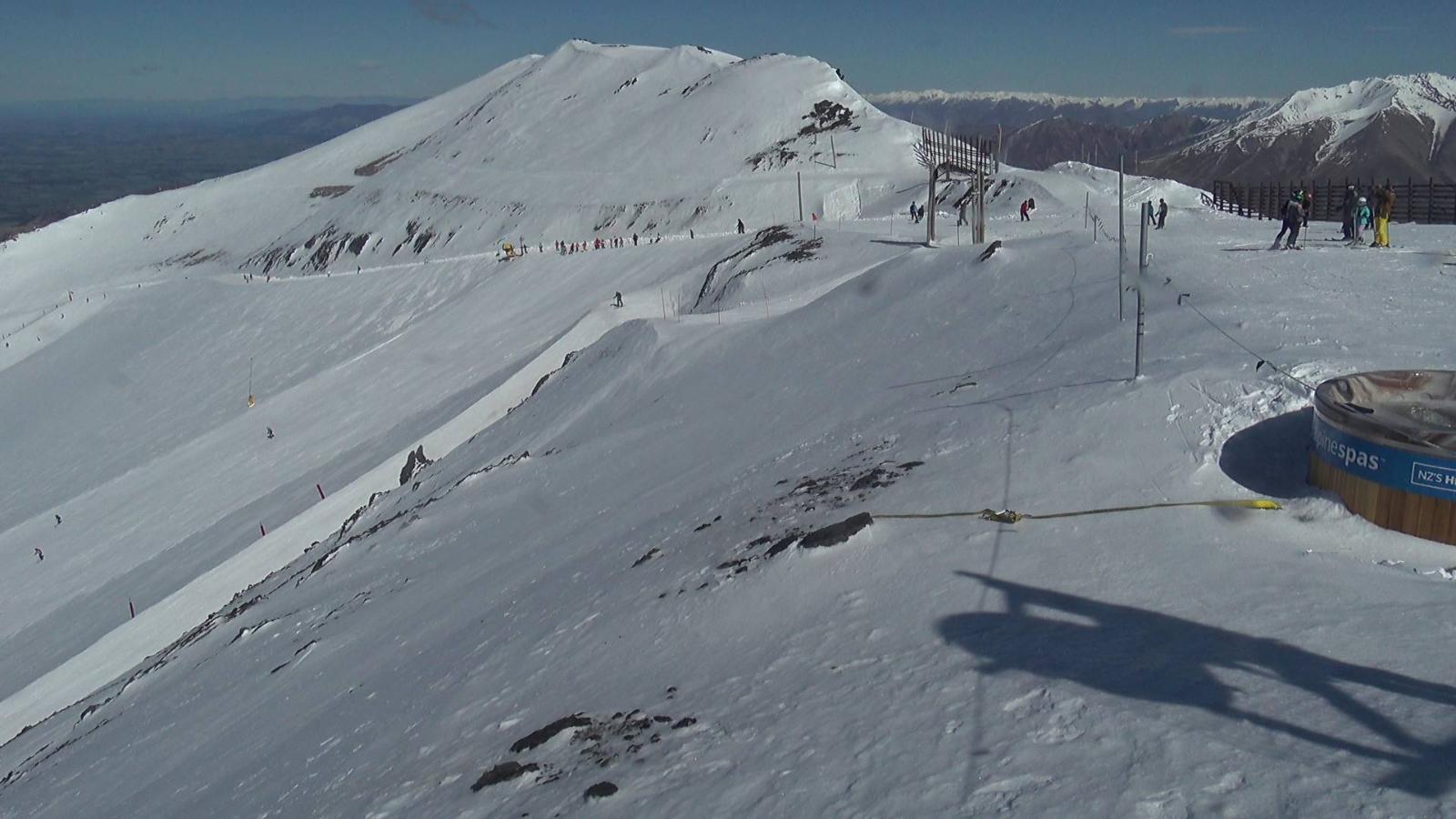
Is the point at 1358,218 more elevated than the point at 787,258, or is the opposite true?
the point at 1358,218

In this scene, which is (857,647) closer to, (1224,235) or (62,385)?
(1224,235)

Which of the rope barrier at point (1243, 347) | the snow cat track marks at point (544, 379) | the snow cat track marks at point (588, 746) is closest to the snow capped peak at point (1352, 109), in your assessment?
the snow cat track marks at point (544, 379)

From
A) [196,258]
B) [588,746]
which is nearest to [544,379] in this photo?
[588,746]

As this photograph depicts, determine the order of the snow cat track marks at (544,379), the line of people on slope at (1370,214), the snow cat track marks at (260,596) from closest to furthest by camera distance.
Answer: the snow cat track marks at (260,596)
the line of people on slope at (1370,214)
the snow cat track marks at (544,379)

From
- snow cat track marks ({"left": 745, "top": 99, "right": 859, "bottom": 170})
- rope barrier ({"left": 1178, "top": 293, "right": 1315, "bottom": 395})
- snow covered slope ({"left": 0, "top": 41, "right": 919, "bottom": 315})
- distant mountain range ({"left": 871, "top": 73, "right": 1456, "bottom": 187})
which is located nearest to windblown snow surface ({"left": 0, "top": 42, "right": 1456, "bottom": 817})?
rope barrier ({"left": 1178, "top": 293, "right": 1315, "bottom": 395})

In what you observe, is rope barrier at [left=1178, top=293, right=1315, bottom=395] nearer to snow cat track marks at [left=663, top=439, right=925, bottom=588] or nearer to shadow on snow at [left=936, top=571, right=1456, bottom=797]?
snow cat track marks at [left=663, top=439, right=925, bottom=588]

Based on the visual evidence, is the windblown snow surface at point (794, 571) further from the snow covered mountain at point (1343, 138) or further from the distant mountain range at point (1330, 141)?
the snow covered mountain at point (1343, 138)

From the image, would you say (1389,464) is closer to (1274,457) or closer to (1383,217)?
(1274,457)
